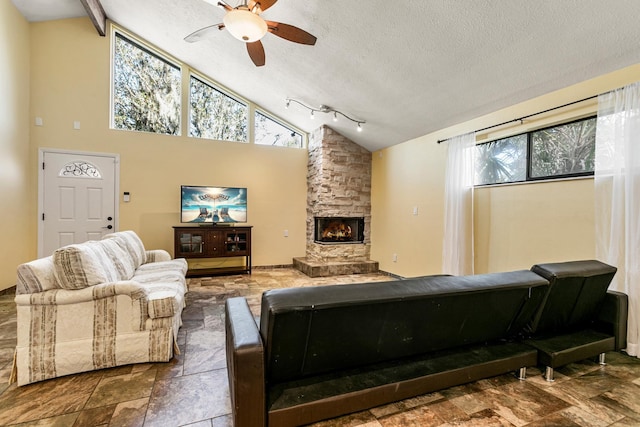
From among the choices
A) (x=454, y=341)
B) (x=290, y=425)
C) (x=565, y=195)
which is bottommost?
(x=290, y=425)

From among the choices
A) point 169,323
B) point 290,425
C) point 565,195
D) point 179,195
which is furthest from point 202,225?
point 565,195

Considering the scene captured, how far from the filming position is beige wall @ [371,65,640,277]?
2.59 metres

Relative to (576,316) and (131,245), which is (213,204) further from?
(576,316)

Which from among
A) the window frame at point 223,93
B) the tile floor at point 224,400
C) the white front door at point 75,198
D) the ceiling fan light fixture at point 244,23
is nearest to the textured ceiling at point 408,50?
the window frame at point 223,93

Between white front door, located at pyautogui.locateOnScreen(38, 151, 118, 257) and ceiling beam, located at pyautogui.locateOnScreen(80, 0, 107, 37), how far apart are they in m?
1.97

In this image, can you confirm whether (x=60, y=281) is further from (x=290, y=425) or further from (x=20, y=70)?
(x=20, y=70)

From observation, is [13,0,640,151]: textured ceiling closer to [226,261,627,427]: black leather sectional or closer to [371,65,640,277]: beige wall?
[371,65,640,277]: beige wall

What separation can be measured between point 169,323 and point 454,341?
1.97 m

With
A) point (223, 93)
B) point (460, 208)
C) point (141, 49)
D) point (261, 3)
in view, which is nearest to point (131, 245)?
point (261, 3)

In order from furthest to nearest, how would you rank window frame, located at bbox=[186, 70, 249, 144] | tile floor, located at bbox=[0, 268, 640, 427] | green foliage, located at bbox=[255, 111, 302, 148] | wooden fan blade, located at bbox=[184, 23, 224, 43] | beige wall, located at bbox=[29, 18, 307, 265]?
green foliage, located at bbox=[255, 111, 302, 148]
window frame, located at bbox=[186, 70, 249, 144]
beige wall, located at bbox=[29, 18, 307, 265]
wooden fan blade, located at bbox=[184, 23, 224, 43]
tile floor, located at bbox=[0, 268, 640, 427]

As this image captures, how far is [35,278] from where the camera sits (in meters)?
1.82

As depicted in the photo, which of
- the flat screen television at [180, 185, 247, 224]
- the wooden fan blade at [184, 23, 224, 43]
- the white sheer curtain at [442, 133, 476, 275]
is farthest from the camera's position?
the flat screen television at [180, 185, 247, 224]

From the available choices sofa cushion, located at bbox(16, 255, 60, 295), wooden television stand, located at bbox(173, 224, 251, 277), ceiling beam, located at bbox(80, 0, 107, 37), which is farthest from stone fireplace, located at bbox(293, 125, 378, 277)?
ceiling beam, located at bbox(80, 0, 107, 37)

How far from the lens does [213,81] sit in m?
5.33
